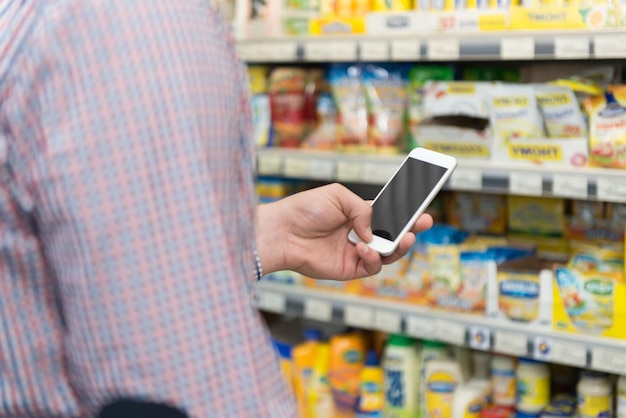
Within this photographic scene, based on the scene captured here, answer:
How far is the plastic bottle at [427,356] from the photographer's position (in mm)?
2391

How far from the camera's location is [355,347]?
2553mm

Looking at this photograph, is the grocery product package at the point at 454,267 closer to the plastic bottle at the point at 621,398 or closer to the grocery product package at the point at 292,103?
the plastic bottle at the point at 621,398

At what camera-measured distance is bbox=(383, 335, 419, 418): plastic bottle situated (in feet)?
7.93

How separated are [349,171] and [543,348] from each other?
0.75 m

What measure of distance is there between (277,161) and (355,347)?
628 mm

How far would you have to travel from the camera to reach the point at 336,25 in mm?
2439

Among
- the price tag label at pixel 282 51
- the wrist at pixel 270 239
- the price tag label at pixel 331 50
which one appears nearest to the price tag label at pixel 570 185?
the price tag label at pixel 331 50

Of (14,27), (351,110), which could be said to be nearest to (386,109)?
(351,110)

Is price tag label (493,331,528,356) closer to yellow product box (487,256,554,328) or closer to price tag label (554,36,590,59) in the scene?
yellow product box (487,256,554,328)

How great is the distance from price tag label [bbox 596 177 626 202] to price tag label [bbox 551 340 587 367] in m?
0.37

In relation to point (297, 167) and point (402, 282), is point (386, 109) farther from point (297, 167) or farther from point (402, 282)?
point (402, 282)

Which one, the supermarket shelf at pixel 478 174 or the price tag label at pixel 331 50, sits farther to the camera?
the price tag label at pixel 331 50

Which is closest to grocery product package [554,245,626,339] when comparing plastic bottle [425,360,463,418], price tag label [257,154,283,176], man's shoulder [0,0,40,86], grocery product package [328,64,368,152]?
plastic bottle [425,360,463,418]

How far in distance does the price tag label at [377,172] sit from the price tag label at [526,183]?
35cm
